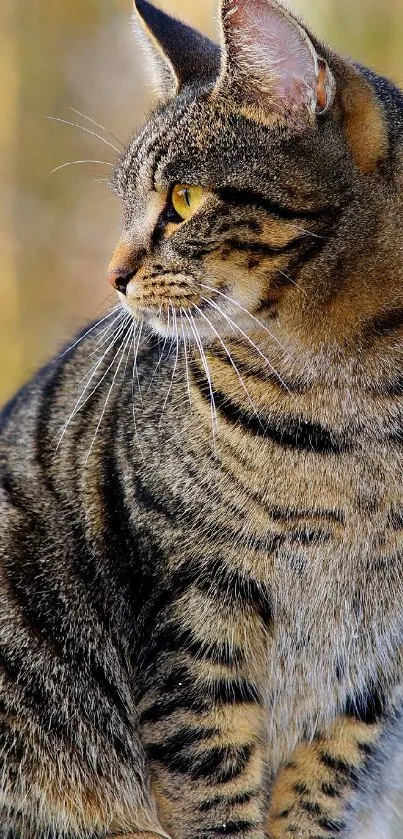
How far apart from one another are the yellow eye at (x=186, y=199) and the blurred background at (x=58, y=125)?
11.6 feet

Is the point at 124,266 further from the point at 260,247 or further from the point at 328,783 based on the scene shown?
the point at 328,783

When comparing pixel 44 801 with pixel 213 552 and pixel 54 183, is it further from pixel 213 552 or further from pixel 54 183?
pixel 54 183

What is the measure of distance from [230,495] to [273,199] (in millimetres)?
583

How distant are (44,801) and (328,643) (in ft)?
2.29

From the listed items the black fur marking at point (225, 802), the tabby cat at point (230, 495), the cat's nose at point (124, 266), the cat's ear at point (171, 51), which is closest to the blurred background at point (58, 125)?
the cat's ear at point (171, 51)

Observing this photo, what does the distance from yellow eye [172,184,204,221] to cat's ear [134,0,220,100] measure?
298 millimetres

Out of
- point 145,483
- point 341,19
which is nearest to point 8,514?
→ point 145,483

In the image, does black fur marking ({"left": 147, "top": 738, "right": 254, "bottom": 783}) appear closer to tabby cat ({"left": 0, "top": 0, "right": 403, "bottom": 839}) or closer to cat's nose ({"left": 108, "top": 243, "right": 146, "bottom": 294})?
tabby cat ({"left": 0, "top": 0, "right": 403, "bottom": 839})

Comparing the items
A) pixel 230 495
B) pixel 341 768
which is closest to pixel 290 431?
pixel 230 495

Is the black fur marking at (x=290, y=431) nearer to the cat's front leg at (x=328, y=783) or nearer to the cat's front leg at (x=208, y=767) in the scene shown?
the cat's front leg at (x=208, y=767)

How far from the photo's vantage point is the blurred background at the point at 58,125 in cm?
548

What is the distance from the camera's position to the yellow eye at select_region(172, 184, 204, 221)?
1870 mm

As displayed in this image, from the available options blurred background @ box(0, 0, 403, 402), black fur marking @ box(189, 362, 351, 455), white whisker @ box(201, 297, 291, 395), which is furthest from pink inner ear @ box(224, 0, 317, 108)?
blurred background @ box(0, 0, 403, 402)

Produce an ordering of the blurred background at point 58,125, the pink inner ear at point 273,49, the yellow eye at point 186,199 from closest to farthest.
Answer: the pink inner ear at point 273,49, the yellow eye at point 186,199, the blurred background at point 58,125
